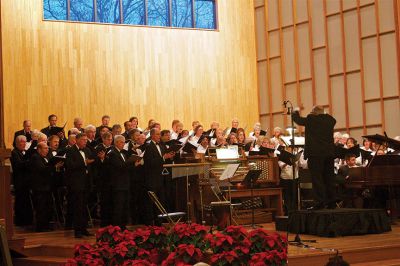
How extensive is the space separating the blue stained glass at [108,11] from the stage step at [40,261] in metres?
6.97

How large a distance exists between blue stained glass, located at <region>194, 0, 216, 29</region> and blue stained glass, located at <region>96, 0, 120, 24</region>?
5.90 feet

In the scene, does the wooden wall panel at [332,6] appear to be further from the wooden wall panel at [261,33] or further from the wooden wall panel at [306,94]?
the wooden wall panel at [261,33]

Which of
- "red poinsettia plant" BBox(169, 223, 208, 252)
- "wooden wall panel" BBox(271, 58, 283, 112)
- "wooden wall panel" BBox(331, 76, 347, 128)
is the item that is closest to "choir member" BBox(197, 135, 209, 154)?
"wooden wall panel" BBox(331, 76, 347, 128)

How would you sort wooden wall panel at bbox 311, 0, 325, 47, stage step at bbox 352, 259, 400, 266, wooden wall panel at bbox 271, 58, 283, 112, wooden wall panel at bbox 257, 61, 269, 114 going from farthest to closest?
wooden wall panel at bbox 257, 61, 269, 114 → wooden wall panel at bbox 271, 58, 283, 112 → wooden wall panel at bbox 311, 0, 325, 47 → stage step at bbox 352, 259, 400, 266

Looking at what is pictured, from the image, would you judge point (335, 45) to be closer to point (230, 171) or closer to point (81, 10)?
point (81, 10)

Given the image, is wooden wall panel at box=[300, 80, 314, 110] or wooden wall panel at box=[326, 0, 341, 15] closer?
wooden wall panel at box=[326, 0, 341, 15]

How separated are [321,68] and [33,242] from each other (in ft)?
25.7

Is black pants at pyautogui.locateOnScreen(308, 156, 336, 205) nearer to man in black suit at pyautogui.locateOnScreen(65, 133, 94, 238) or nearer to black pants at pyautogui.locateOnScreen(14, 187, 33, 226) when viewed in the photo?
man in black suit at pyautogui.locateOnScreen(65, 133, 94, 238)

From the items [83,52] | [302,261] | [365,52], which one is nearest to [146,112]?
[83,52]

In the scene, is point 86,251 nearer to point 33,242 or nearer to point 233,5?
point 33,242

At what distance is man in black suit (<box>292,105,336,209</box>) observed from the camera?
348 inches

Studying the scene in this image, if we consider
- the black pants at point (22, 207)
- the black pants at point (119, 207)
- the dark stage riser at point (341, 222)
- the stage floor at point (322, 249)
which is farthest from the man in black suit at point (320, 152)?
the black pants at point (22, 207)

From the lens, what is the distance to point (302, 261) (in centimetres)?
657

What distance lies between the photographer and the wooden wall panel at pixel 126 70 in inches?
512
